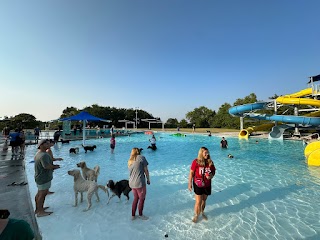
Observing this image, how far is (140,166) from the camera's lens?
4.64 m

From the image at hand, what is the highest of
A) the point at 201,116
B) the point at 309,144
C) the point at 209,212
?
the point at 201,116

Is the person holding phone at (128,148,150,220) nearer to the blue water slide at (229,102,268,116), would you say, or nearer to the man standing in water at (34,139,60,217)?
the man standing in water at (34,139,60,217)

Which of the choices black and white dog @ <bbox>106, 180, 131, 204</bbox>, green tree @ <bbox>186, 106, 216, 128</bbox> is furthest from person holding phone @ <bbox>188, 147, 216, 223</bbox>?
green tree @ <bbox>186, 106, 216, 128</bbox>

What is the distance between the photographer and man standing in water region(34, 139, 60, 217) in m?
4.69

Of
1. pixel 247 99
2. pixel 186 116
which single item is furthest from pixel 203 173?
pixel 186 116

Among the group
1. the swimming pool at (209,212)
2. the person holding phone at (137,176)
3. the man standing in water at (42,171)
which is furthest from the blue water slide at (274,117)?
the man standing in water at (42,171)

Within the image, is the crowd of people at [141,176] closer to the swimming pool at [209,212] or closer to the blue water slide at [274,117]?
the swimming pool at [209,212]

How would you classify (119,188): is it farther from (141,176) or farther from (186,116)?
(186,116)

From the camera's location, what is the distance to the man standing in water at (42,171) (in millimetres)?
4688

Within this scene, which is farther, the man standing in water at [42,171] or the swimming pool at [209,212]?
the man standing in water at [42,171]

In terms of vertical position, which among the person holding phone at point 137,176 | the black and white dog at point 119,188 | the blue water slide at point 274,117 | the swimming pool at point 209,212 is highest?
the blue water slide at point 274,117

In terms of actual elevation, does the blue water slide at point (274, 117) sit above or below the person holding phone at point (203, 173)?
above

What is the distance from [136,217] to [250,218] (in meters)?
2.85

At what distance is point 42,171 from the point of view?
4.79 m
